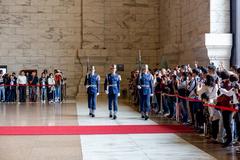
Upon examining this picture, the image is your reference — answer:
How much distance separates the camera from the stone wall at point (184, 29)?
60.4ft

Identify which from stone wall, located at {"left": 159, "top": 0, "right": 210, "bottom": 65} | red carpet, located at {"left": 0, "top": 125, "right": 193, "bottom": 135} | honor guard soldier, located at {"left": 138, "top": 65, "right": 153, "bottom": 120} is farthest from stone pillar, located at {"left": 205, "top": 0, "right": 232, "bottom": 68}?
red carpet, located at {"left": 0, "top": 125, "right": 193, "bottom": 135}

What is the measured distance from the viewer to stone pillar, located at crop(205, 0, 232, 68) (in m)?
17.4

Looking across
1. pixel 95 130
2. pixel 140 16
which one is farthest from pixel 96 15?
pixel 95 130

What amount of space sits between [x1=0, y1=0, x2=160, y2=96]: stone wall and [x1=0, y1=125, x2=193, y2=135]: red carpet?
13578 mm

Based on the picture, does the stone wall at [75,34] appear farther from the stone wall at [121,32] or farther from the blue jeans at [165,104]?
the blue jeans at [165,104]

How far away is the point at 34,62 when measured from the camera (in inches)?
1105

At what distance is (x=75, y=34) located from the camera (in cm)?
2842

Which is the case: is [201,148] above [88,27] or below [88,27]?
below

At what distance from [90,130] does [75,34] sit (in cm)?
1563

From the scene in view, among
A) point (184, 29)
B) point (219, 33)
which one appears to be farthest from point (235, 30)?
point (184, 29)

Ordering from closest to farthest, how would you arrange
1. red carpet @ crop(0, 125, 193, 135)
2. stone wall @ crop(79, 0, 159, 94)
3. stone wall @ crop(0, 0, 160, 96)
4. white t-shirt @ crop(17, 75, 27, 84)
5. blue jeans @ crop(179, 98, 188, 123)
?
red carpet @ crop(0, 125, 193, 135) → blue jeans @ crop(179, 98, 188, 123) → white t-shirt @ crop(17, 75, 27, 84) → stone wall @ crop(0, 0, 160, 96) → stone wall @ crop(79, 0, 159, 94)

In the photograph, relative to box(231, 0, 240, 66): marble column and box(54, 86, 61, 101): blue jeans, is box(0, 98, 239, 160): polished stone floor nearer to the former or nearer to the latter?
box(231, 0, 240, 66): marble column

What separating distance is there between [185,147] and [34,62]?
1882 centimetres

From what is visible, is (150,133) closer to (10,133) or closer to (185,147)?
(185,147)
